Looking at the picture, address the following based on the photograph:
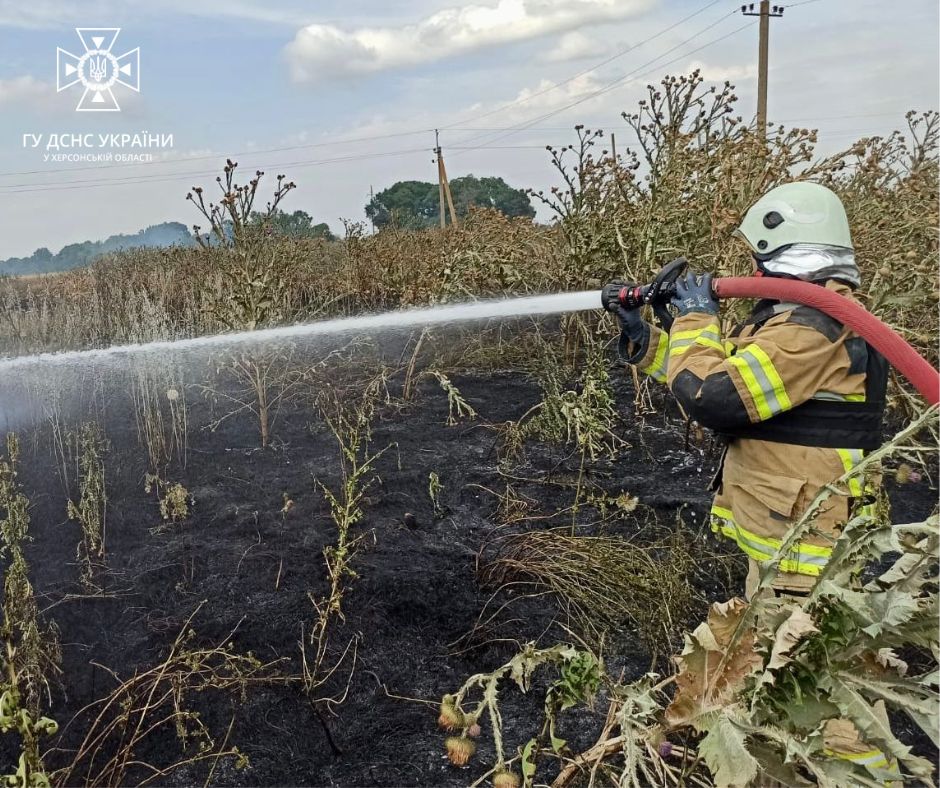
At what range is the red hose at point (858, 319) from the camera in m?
1.70

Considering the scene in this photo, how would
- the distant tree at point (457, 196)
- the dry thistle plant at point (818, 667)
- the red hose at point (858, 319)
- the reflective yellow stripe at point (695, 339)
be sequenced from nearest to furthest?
the dry thistle plant at point (818, 667), the red hose at point (858, 319), the reflective yellow stripe at point (695, 339), the distant tree at point (457, 196)

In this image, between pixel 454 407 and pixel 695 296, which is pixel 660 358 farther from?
pixel 454 407

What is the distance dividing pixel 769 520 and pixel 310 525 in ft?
7.44

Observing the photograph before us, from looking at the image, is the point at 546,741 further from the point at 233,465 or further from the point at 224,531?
the point at 233,465

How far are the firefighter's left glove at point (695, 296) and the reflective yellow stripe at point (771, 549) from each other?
2.30 ft

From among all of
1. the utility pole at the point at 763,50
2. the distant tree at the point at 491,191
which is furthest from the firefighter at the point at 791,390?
the distant tree at the point at 491,191

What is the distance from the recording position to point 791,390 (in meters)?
1.99

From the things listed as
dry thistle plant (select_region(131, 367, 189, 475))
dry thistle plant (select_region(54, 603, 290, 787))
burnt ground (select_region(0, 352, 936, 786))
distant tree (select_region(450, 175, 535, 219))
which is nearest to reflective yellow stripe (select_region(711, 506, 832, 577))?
burnt ground (select_region(0, 352, 936, 786))

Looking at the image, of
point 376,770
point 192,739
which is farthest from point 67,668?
point 376,770

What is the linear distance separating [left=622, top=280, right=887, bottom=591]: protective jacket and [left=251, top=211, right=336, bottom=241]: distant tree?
3.23 metres

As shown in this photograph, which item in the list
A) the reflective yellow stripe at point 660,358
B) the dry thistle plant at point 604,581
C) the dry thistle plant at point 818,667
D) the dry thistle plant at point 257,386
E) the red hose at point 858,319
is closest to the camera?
the dry thistle plant at point 818,667

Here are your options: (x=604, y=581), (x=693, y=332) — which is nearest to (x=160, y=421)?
(x=604, y=581)

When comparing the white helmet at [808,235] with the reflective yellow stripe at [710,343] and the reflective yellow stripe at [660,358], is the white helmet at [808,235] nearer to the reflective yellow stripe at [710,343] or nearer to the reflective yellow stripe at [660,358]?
the reflective yellow stripe at [710,343]

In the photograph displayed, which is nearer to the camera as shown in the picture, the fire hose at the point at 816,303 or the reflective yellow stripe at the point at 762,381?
the fire hose at the point at 816,303
